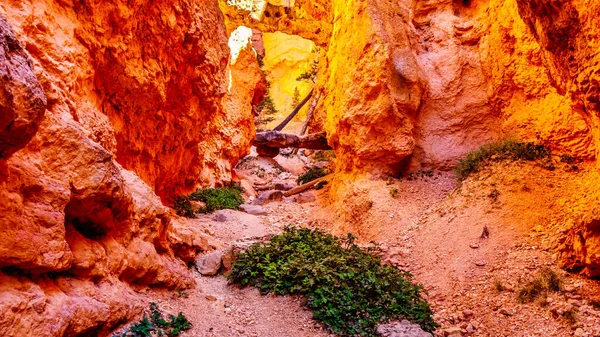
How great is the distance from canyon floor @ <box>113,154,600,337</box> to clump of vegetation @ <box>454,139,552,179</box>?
309mm

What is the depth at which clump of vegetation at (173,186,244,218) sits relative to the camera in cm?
1112

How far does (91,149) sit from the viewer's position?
167 inches

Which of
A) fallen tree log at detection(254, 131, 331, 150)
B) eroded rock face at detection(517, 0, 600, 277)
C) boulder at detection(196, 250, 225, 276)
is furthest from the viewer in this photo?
fallen tree log at detection(254, 131, 331, 150)

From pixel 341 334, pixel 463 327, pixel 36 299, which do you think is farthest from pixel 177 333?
pixel 463 327

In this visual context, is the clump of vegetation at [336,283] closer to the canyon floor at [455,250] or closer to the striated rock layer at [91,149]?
the canyon floor at [455,250]

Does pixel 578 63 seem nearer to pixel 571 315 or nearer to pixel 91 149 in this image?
pixel 571 315

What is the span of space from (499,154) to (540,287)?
4.53 meters

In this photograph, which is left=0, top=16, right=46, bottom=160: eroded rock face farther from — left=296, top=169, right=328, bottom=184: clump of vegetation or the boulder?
left=296, top=169, right=328, bottom=184: clump of vegetation

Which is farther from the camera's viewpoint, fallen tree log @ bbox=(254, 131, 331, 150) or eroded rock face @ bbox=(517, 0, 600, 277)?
fallen tree log @ bbox=(254, 131, 331, 150)

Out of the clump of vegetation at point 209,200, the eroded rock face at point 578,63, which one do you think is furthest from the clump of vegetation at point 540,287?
the clump of vegetation at point 209,200

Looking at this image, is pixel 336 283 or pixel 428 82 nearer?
pixel 336 283

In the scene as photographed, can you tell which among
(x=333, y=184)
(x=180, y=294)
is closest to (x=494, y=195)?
(x=333, y=184)

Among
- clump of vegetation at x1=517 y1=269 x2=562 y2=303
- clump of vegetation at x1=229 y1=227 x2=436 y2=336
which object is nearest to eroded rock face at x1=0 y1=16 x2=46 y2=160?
clump of vegetation at x1=229 y1=227 x2=436 y2=336

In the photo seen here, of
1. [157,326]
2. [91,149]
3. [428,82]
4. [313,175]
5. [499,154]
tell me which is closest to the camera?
[91,149]
